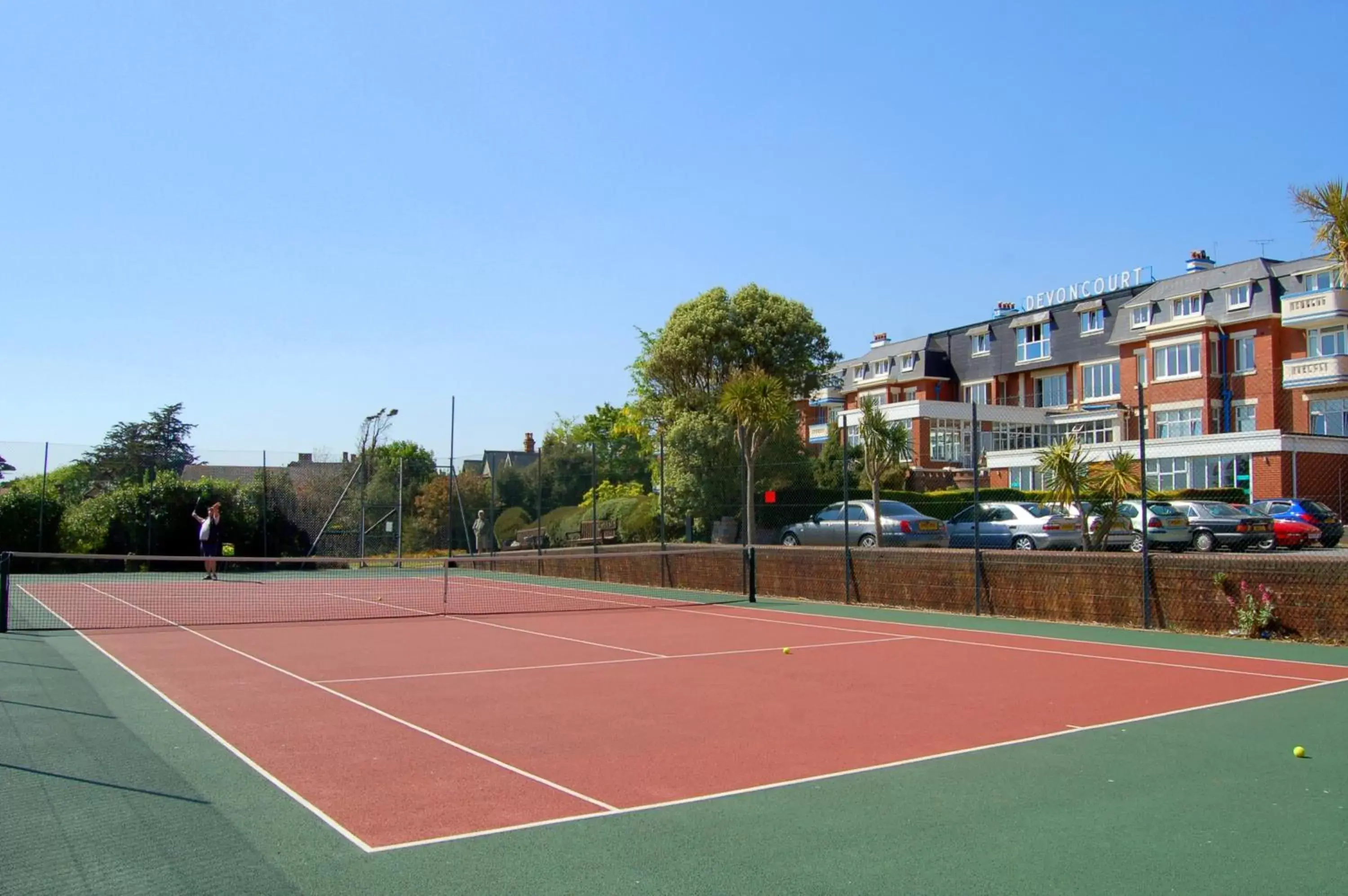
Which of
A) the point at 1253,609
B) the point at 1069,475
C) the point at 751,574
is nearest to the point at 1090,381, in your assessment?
the point at 1069,475

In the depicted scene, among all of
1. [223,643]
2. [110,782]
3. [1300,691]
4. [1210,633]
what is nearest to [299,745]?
[110,782]

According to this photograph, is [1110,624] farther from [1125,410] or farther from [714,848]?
[1125,410]

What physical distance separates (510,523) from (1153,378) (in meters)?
32.8

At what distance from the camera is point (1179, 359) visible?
4641 cm

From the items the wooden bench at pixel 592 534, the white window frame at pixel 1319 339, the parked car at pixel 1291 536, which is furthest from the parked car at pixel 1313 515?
the white window frame at pixel 1319 339

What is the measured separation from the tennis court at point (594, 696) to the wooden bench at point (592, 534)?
28.8 ft

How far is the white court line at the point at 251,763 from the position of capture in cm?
502

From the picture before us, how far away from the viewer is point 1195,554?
46.3 feet

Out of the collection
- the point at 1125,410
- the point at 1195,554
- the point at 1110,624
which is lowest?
the point at 1110,624

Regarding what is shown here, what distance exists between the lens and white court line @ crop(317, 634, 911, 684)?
10062mm

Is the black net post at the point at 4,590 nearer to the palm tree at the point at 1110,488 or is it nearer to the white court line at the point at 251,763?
the white court line at the point at 251,763

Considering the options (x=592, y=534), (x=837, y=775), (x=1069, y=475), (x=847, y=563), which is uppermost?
(x=1069, y=475)

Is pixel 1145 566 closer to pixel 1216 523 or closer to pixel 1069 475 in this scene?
pixel 1069 475

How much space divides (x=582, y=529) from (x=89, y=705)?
736 inches
